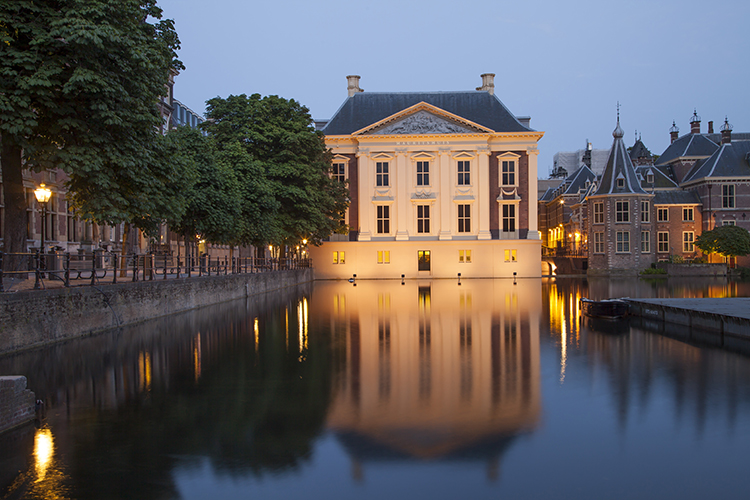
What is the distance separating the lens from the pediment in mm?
58594

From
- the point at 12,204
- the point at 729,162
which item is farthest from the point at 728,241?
the point at 12,204

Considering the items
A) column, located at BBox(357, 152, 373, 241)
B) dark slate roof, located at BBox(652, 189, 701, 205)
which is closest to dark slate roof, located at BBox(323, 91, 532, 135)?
column, located at BBox(357, 152, 373, 241)

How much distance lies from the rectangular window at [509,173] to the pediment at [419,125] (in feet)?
15.5

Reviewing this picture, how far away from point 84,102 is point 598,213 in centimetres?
5913

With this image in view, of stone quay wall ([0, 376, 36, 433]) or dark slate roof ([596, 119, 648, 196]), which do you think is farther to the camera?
dark slate roof ([596, 119, 648, 196])

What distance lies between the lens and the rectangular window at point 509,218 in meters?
59.9

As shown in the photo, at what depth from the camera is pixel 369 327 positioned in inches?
767

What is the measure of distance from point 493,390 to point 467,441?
120 inches

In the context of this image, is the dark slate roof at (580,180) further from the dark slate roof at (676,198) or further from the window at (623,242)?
the window at (623,242)

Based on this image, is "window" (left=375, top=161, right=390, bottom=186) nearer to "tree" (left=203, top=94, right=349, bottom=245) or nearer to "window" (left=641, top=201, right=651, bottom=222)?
"tree" (left=203, top=94, right=349, bottom=245)

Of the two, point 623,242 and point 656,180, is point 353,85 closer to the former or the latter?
point 623,242

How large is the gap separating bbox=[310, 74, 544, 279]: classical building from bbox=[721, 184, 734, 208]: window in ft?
80.0

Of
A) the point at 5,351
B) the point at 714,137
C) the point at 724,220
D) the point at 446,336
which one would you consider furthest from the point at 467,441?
the point at 714,137

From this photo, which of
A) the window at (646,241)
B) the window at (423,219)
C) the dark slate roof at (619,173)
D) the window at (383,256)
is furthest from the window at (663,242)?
the window at (383,256)
